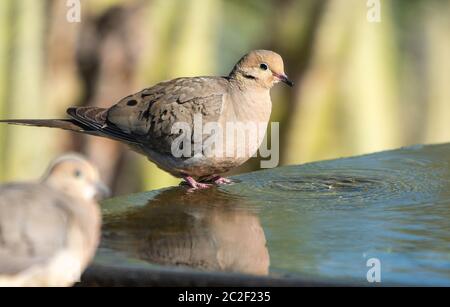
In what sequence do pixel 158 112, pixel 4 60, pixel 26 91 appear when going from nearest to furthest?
pixel 158 112 → pixel 26 91 → pixel 4 60

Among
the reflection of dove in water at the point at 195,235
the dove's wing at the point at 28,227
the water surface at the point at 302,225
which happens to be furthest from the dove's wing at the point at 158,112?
the dove's wing at the point at 28,227

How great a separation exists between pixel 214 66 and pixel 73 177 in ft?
16.4

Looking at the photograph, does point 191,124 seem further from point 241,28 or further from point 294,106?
point 241,28

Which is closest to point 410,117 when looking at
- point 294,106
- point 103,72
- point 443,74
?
point 443,74

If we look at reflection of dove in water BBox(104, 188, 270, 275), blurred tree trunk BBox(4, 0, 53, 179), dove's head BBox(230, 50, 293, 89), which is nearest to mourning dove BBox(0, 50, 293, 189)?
dove's head BBox(230, 50, 293, 89)

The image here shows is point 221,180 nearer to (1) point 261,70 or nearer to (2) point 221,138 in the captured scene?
(2) point 221,138

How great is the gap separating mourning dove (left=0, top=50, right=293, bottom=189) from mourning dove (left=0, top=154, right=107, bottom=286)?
197 cm

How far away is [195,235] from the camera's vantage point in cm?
399

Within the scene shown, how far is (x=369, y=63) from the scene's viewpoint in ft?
26.9

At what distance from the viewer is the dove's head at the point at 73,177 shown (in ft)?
11.3

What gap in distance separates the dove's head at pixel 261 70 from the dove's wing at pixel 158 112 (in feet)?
0.39

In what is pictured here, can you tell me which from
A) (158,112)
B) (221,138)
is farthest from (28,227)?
(158,112)

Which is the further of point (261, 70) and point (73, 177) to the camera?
point (261, 70)

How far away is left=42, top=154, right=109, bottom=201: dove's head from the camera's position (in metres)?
3.43
